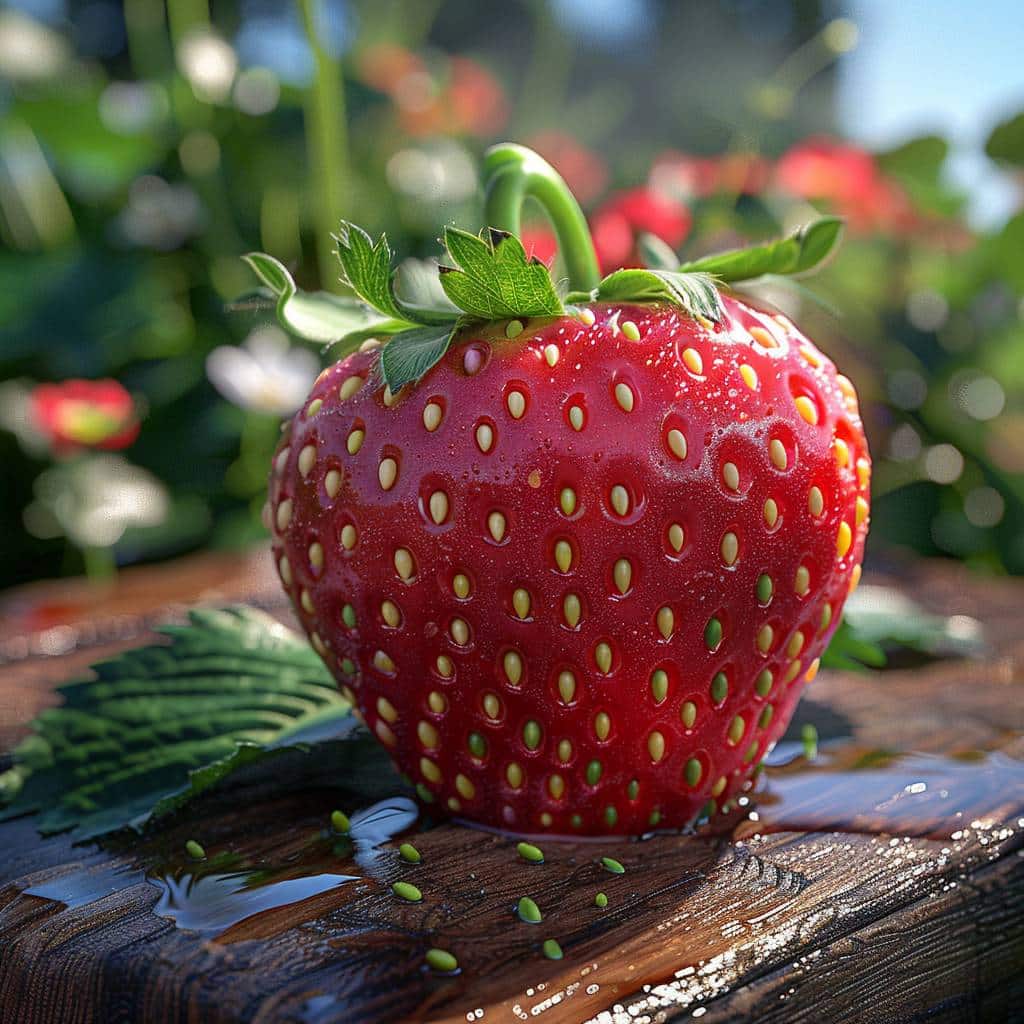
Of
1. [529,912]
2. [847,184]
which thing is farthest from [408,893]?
[847,184]

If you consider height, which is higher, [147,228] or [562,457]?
[147,228]

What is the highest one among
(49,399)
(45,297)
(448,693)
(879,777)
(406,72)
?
(406,72)

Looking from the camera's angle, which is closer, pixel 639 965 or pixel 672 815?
pixel 639 965

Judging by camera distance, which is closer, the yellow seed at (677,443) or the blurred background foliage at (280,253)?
the yellow seed at (677,443)

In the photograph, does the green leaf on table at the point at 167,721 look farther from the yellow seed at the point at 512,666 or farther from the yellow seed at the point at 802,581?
the yellow seed at the point at 802,581

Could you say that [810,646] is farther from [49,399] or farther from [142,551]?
[142,551]

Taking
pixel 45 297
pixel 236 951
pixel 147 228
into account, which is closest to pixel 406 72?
pixel 147 228

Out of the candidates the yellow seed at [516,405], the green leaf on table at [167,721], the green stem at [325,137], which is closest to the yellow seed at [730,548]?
the yellow seed at [516,405]
